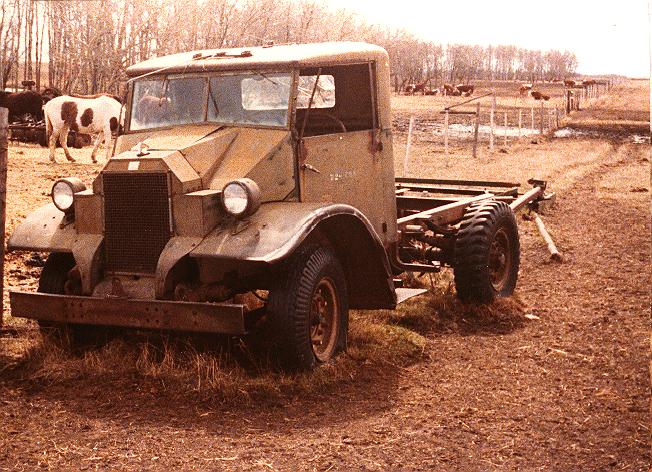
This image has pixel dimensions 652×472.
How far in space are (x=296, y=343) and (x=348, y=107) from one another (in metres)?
2.28

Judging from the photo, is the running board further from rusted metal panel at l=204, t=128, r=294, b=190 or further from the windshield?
the windshield

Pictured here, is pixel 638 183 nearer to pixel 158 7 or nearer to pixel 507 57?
pixel 158 7

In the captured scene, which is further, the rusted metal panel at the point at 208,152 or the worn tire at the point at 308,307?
the rusted metal panel at the point at 208,152

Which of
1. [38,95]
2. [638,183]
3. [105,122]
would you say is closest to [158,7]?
[105,122]

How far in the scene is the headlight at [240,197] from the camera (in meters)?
5.84

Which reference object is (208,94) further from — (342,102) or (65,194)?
(65,194)

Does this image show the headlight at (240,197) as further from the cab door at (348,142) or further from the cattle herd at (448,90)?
the cattle herd at (448,90)

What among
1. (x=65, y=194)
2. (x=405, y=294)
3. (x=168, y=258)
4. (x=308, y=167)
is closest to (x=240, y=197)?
(x=168, y=258)

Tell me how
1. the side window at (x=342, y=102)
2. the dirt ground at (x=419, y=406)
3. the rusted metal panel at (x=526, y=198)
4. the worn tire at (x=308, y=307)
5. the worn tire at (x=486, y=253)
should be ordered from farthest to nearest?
1. the rusted metal panel at (x=526, y=198)
2. the worn tire at (x=486, y=253)
3. the side window at (x=342, y=102)
4. the worn tire at (x=308, y=307)
5. the dirt ground at (x=419, y=406)

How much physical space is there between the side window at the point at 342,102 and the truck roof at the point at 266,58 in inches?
6.7

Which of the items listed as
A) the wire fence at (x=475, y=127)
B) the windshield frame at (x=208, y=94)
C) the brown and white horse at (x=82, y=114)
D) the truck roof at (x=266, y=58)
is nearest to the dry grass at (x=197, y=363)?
the windshield frame at (x=208, y=94)

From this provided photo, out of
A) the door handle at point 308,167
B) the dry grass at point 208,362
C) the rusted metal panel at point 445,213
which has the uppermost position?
the door handle at point 308,167

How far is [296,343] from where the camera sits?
5.82 metres

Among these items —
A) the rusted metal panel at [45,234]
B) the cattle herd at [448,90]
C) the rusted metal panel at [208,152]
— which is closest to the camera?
the rusted metal panel at [208,152]
